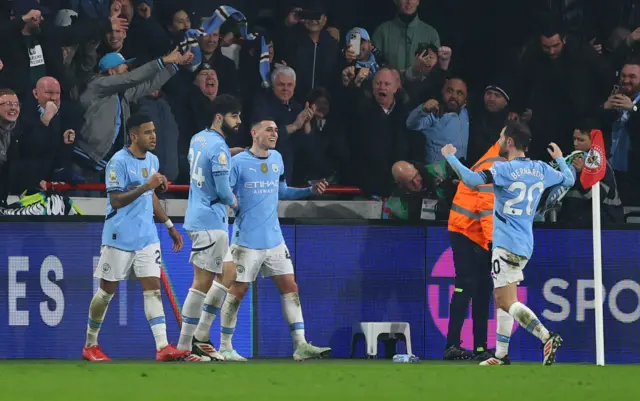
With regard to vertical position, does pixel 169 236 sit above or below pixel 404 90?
below

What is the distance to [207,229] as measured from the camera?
12.9 m

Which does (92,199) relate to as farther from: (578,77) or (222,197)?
(578,77)

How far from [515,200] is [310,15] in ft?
16.1

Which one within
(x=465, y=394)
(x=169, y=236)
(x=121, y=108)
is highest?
(x=121, y=108)

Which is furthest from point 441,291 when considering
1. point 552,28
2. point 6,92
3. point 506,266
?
point 6,92

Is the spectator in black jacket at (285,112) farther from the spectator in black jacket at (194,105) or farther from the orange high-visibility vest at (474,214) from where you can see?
→ the orange high-visibility vest at (474,214)

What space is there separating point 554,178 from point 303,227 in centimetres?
289

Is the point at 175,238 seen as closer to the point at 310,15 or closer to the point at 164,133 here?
the point at 164,133

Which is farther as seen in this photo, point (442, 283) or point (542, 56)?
point (542, 56)

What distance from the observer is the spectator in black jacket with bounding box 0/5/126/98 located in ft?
50.3

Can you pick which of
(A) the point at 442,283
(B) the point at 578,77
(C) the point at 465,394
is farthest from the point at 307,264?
(C) the point at 465,394

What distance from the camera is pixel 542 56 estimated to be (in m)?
16.8

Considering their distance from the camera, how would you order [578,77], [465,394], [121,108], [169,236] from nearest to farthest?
[465,394], [169,236], [121,108], [578,77]

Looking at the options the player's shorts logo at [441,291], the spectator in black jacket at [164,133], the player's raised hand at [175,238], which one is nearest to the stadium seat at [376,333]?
the player's shorts logo at [441,291]
